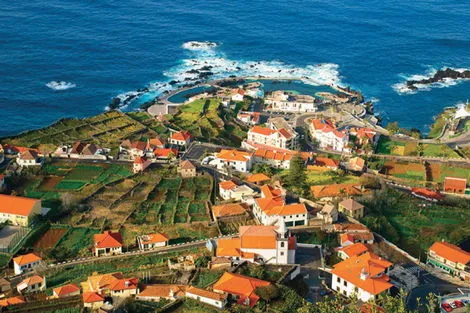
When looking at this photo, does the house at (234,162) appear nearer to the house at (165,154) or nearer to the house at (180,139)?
the house at (165,154)

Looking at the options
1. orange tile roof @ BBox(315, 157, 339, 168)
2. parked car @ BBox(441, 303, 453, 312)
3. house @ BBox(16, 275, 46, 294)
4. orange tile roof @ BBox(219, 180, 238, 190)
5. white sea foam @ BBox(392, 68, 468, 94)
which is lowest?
orange tile roof @ BBox(315, 157, 339, 168)

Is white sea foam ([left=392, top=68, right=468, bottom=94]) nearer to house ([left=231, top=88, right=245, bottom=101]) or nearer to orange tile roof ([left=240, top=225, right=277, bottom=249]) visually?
house ([left=231, top=88, right=245, bottom=101])

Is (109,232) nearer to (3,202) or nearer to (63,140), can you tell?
(3,202)

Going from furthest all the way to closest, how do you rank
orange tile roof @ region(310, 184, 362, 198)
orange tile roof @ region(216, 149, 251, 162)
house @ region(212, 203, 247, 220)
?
1. orange tile roof @ region(216, 149, 251, 162)
2. orange tile roof @ region(310, 184, 362, 198)
3. house @ region(212, 203, 247, 220)

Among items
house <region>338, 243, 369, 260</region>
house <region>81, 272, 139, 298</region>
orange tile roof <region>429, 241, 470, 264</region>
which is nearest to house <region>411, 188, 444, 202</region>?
orange tile roof <region>429, 241, 470, 264</region>

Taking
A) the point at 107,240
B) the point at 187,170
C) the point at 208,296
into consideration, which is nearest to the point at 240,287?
the point at 208,296

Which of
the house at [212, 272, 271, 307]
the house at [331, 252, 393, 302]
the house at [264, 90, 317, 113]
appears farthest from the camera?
the house at [264, 90, 317, 113]

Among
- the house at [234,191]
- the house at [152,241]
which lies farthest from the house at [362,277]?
the house at [234,191]
